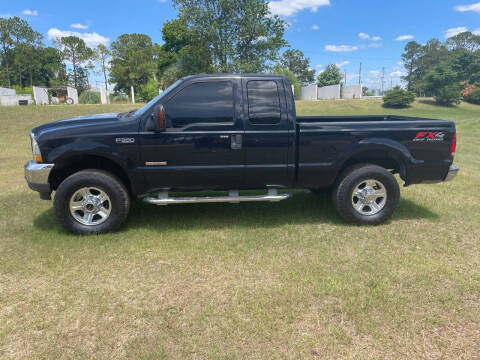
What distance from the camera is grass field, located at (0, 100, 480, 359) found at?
2.51 metres

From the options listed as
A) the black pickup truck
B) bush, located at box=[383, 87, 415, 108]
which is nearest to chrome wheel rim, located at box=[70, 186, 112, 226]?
the black pickup truck

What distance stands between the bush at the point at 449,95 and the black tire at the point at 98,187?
1953 inches

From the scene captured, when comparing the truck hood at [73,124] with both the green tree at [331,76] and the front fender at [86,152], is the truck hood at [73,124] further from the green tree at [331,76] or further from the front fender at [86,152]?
the green tree at [331,76]

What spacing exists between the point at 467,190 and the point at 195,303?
19.5 ft

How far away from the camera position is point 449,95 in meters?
43.4

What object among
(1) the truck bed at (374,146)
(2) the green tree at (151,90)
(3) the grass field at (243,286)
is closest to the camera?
(3) the grass field at (243,286)

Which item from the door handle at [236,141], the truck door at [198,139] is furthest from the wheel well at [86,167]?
the door handle at [236,141]

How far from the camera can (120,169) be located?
4.47 meters

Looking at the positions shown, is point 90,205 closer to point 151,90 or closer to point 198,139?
point 198,139

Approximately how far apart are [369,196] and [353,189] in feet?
0.89

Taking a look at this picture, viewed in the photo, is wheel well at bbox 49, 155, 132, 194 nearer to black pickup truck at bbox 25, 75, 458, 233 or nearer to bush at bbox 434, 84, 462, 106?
black pickup truck at bbox 25, 75, 458, 233

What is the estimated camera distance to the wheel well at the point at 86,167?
4438 millimetres

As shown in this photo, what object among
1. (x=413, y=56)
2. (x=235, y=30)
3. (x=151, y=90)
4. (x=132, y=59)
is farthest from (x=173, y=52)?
(x=413, y=56)

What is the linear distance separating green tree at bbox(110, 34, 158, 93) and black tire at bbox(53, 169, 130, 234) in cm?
7082
